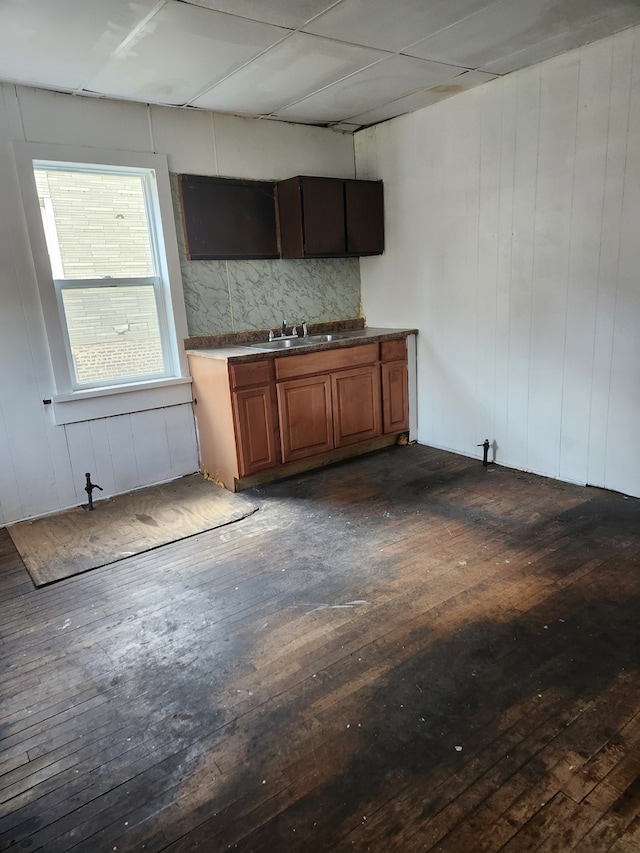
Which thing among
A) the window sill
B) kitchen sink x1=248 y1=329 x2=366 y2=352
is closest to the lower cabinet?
the window sill

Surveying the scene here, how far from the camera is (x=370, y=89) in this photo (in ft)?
11.9

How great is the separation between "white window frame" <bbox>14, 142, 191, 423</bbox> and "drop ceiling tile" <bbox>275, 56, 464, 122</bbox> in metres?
1.13

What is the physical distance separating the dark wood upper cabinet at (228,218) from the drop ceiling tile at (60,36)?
998 mm

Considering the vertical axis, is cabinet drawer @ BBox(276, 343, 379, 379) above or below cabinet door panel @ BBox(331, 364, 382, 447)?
above

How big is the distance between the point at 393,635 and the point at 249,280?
2.99 meters

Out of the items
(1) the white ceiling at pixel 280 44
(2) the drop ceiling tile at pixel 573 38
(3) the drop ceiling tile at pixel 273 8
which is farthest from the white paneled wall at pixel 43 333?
(2) the drop ceiling tile at pixel 573 38

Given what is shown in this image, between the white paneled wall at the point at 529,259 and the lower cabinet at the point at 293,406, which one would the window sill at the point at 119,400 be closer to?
the lower cabinet at the point at 293,406

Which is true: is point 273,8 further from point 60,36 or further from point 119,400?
point 119,400

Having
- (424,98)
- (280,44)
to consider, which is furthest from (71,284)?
(424,98)

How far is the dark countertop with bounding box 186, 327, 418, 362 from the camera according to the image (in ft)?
12.1

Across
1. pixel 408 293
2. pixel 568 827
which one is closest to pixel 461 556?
pixel 568 827

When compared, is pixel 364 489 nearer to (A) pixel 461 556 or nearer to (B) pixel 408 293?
(A) pixel 461 556

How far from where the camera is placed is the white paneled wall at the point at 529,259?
124 inches

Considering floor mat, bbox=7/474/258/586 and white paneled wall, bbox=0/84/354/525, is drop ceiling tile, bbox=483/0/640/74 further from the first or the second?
floor mat, bbox=7/474/258/586
